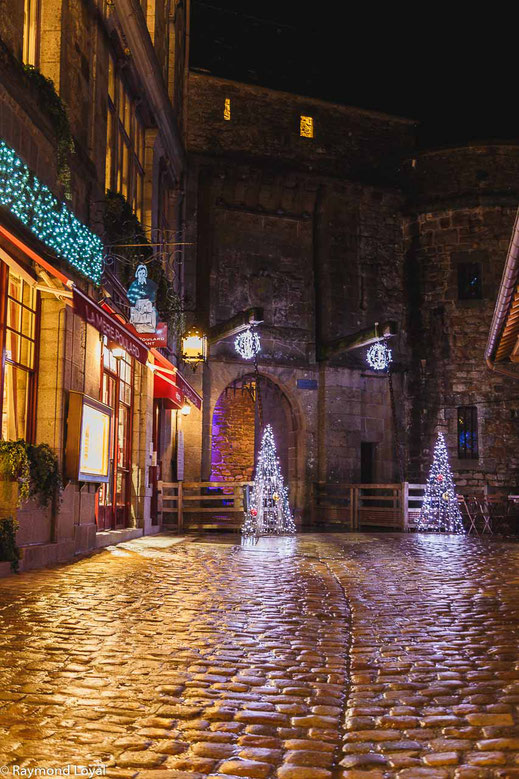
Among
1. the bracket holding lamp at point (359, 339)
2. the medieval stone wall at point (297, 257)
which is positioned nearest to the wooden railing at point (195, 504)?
the medieval stone wall at point (297, 257)

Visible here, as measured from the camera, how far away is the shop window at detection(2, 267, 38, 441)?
8.96m

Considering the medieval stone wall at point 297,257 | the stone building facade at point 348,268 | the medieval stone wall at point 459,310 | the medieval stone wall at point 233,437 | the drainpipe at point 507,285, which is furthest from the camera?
the medieval stone wall at point 233,437

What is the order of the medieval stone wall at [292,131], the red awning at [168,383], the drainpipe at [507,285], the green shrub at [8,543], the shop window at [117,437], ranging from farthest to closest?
1. the medieval stone wall at [292,131]
2. the red awning at [168,383]
3. the shop window at [117,437]
4. the drainpipe at [507,285]
5. the green shrub at [8,543]

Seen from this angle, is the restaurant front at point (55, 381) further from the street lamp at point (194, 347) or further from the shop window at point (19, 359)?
the street lamp at point (194, 347)

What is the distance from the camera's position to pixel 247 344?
21125mm

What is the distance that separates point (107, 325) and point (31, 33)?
3.68 meters

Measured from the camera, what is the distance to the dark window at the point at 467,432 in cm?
2300

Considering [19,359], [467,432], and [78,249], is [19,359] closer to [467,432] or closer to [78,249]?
[78,249]

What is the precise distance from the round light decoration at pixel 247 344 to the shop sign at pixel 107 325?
8.52 meters

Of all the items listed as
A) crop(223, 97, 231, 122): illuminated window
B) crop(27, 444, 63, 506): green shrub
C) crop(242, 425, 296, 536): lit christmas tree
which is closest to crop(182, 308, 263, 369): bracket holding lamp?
crop(242, 425, 296, 536): lit christmas tree

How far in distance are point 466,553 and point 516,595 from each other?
4.64 meters

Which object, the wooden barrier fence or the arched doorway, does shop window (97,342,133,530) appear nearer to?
the wooden barrier fence

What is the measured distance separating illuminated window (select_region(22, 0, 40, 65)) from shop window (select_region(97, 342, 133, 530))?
13.3 feet

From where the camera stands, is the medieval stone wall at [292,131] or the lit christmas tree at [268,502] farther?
the medieval stone wall at [292,131]
